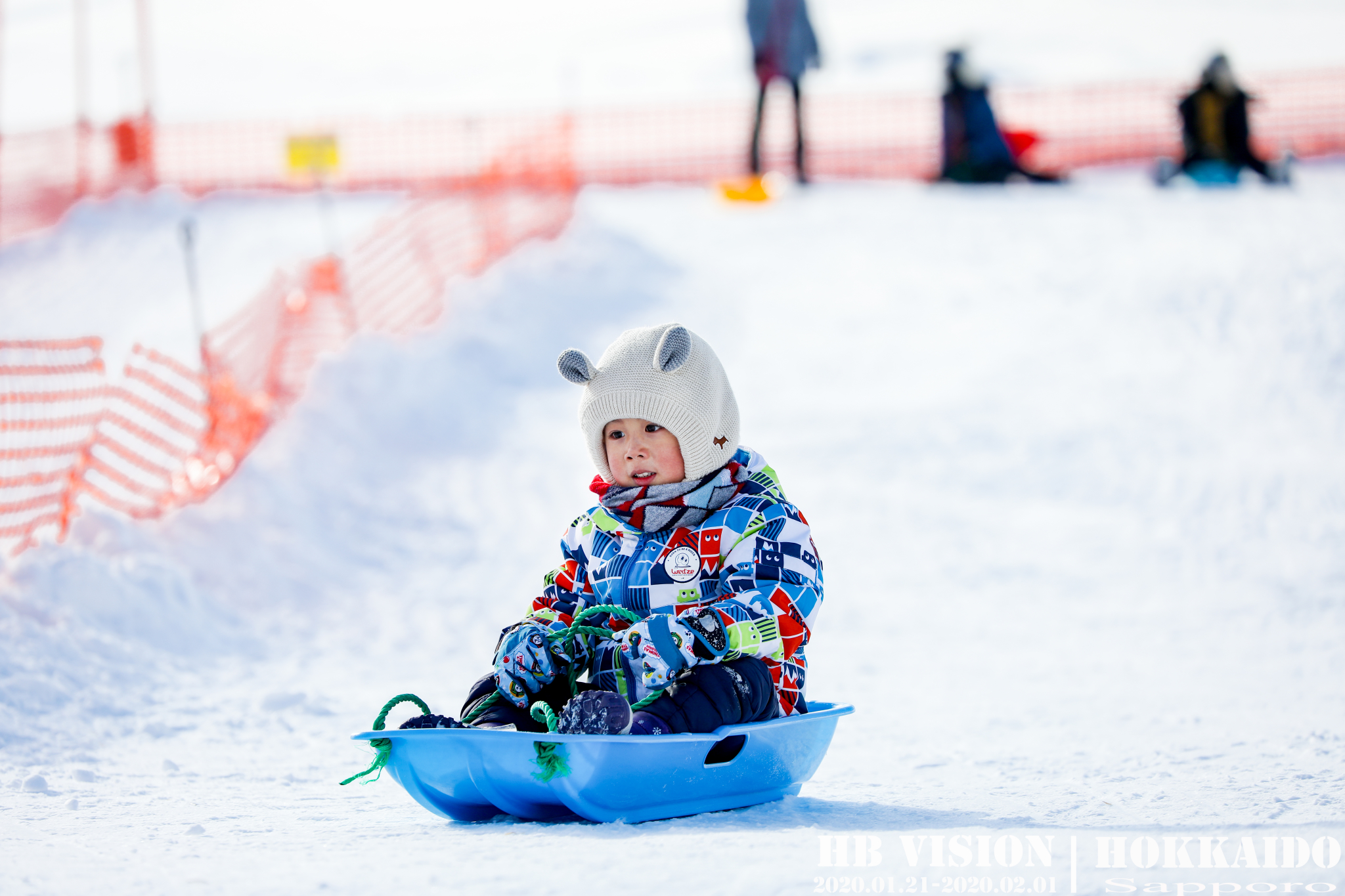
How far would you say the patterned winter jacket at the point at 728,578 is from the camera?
2836 mm

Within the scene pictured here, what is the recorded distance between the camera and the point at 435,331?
9.27 m

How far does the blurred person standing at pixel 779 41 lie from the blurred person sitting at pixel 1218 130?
A: 11.2 ft

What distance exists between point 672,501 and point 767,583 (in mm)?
282

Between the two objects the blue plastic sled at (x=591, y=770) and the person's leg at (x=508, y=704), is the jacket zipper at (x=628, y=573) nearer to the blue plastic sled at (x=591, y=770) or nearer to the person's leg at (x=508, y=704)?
the person's leg at (x=508, y=704)

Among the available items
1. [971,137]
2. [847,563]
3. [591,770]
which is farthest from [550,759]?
[971,137]

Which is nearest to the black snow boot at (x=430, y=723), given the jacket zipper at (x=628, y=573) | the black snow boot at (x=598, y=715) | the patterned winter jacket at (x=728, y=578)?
the black snow boot at (x=598, y=715)

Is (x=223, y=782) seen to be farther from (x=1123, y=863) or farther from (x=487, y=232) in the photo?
(x=487, y=232)

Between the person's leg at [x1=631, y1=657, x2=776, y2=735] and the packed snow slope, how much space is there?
0.74 ft

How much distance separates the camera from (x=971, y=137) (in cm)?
1326

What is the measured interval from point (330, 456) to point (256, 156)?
40.6ft

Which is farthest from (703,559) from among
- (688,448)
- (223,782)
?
(223,782)

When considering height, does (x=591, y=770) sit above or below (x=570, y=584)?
below

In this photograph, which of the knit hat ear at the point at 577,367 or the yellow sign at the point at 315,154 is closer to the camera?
the knit hat ear at the point at 577,367

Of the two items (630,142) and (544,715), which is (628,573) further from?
(630,142)
